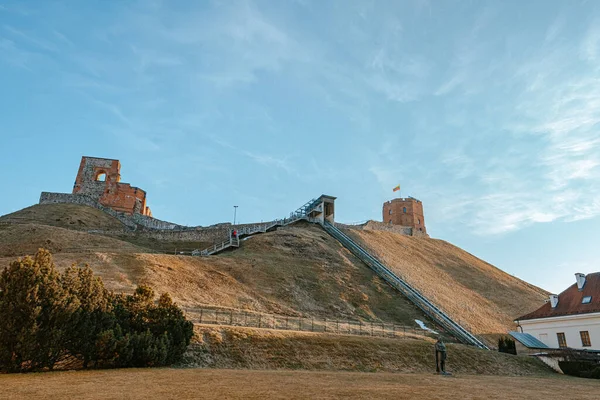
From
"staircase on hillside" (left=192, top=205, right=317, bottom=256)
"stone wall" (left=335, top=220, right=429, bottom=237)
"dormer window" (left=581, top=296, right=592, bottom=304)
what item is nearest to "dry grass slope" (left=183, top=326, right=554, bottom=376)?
"dormer window" (left=581, top=296, right=592, bottom=304)

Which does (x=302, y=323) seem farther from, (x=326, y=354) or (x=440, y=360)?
(x=440, y=360)

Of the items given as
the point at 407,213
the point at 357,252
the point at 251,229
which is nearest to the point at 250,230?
the point at 251,229

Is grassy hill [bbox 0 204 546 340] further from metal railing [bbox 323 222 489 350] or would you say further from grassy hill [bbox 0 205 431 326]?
metal railing [bbox 323 222 489 350]

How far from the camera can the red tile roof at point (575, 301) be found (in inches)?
1444

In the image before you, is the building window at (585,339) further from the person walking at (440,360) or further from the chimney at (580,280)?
the person walking at (440,360)

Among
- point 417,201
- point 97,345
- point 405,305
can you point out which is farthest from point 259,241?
point 417,201

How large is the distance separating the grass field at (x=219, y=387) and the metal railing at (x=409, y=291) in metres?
21.1

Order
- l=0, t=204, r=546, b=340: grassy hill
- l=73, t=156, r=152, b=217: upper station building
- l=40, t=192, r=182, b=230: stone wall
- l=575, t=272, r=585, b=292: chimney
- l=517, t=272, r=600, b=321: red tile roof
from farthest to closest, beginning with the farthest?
l=73, t=156, r=152, b=217: upper station building
l=40, t=192, r=182, b=230: stone wall
l=575, t=272, r=585, b=292: chimney
l=517, t=272, r=600, b=321: red tile roof
l=0, t=204, r=546, b=340: grassy hill

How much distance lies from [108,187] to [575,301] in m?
71.9

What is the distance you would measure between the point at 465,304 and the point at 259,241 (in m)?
25.3

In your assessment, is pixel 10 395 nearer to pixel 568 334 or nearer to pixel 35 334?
pixel 35 334

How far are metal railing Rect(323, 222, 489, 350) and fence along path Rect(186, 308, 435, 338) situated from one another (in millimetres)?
3012

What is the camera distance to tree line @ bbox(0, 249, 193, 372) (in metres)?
15.4

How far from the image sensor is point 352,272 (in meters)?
48.8
